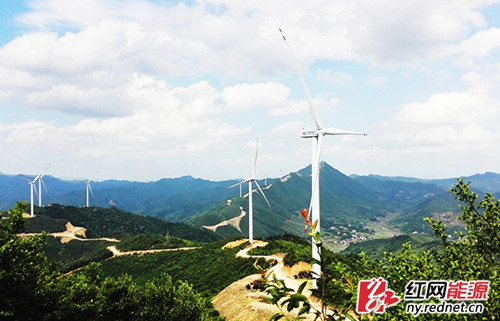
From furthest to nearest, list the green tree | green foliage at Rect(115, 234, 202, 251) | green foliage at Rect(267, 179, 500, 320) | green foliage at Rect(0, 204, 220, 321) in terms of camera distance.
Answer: green foliage at Rect(115, 234, 202, 251)
green foliage at Rect(0, 204, 220, 321)
the green tree
green foliage at Rect(267, 179, 500, 320)

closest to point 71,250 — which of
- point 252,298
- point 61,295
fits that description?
point 252,298

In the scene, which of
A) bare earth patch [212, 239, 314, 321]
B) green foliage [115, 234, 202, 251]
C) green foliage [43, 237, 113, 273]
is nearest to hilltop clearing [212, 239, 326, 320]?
bare earth patch [212, 239, 314, 321]

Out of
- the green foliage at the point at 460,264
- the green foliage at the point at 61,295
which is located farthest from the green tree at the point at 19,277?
the green foliage at the point at 460,264

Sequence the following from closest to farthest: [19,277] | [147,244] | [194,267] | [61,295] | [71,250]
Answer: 1. [19,277]
2. [61,295]
3. [194,267]
4. [147,244]
5. [71,250]

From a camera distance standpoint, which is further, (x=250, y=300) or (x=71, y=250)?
(x=71, y=250)

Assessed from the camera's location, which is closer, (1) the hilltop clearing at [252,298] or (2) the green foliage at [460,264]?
(2) the green foliage at [460,264]

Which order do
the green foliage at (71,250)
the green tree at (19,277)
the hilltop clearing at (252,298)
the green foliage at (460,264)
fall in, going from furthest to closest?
the green foliage at (71,250), the hilltop clearing at (252,298), the green tree at (19,277), the green foliage at (460,264)

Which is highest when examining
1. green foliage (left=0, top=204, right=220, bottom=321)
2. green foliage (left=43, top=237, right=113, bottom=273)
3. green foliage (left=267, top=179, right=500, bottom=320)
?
green foliage (left=267, top=179, right=500, bottom=320)

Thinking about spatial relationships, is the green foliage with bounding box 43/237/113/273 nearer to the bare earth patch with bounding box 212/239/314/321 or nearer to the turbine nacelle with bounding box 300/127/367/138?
the bare earth patch with bounding box 212/239/314/321

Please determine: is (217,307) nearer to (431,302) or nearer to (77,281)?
(77,281)

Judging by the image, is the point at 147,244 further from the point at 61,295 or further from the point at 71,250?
the point at 61,295

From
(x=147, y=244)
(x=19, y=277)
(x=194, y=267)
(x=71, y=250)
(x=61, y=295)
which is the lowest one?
(x=71, y=250)

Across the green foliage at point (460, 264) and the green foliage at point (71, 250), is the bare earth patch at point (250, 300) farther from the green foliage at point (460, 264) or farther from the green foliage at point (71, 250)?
the green foliage at point (71, 250)
